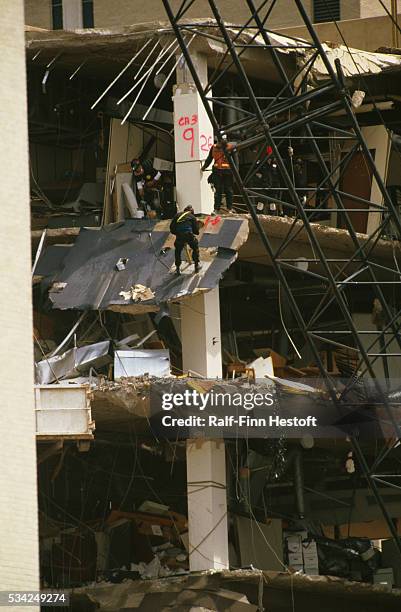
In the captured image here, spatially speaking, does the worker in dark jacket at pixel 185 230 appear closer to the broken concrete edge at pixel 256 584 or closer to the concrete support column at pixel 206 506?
the concrete support column at pixel 206 506

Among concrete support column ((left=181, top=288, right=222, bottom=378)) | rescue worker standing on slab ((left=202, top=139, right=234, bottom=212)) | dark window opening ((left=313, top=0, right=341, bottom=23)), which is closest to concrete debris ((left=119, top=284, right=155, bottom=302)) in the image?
concrete support column ((left=181, top=288, right=222, bottom=378))

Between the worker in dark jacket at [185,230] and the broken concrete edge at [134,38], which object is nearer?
the worker in dark jacket at [185,230]

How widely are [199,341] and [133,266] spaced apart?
2.08 metres

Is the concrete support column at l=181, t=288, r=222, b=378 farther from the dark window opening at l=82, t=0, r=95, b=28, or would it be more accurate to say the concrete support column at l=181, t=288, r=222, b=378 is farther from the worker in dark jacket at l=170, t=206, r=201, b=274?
the dark window opening at l=82, t=0, r=95, b=28

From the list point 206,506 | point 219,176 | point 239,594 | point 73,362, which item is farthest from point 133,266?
point 239,594

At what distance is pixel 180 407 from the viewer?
3684cm

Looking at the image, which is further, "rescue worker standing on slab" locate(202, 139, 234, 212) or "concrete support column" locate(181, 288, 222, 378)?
"concrete support column" locate(181, 288, 222, 378)

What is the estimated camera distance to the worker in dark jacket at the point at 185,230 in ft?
121

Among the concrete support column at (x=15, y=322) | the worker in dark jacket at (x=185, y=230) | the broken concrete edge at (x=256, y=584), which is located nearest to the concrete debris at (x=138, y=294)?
the worker in dark jacket at (x=185, y=230)

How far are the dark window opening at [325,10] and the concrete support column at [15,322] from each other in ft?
91.3

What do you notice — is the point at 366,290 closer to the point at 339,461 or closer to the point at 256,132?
the point at 339,461

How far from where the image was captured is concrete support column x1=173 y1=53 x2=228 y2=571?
39312 mm

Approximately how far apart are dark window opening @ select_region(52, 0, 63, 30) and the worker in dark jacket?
57.9ft

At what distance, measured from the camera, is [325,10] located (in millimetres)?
51281
